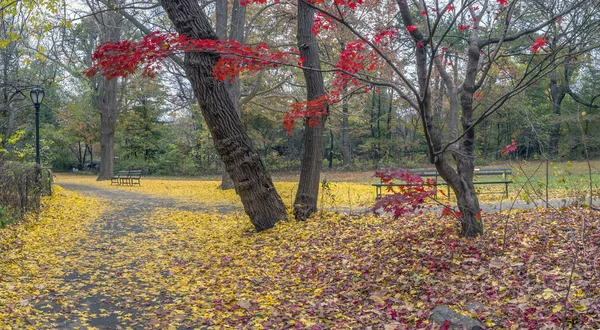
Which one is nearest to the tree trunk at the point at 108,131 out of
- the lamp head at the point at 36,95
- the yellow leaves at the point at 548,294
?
the lamp head at the point at 36,95

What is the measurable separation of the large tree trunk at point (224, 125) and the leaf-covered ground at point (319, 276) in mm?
449

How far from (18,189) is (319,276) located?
6.46 metres

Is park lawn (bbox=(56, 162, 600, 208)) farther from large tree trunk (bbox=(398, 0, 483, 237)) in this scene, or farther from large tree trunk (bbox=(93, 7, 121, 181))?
large tree trunk (bbox=(93, 7, 121, 181))

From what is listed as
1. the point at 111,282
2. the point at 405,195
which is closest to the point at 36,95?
the point at 111,282

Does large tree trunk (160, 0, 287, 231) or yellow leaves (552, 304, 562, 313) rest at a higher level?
large tree trunk (160, 0, 287, 231)

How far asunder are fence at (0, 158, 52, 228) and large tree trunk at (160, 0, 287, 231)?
10.9 feet

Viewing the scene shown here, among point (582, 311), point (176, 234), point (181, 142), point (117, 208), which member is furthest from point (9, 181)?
point (181, 142)

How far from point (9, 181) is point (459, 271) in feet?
25.0

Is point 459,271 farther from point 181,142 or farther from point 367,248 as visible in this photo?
point 181,142

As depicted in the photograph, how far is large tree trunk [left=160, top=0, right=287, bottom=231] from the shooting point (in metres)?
7.11

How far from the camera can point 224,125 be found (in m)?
7.32

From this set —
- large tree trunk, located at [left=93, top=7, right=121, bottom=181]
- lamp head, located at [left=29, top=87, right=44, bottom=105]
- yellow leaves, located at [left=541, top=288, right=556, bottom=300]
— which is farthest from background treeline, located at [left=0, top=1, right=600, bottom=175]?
yellow leaves, located at [left=541, top=288, right=556, bottom=300]

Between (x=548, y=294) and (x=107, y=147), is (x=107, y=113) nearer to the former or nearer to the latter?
(x=107, y=147)

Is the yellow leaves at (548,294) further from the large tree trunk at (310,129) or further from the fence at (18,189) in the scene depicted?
the fence at (18,189)
